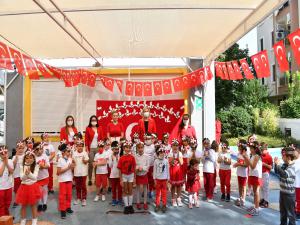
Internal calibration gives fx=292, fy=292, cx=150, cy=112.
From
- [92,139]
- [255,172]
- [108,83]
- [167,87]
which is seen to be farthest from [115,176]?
[167,87]

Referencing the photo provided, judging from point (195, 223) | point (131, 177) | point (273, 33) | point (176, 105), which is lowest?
point (195, 223)

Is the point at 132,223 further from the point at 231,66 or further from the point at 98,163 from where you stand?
the point at 231,66

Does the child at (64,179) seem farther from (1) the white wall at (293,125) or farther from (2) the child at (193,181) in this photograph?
(1) the white wall at (293,125)

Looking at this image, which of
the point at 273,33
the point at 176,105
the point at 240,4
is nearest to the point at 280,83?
the point at 273,33

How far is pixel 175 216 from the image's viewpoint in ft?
17.9

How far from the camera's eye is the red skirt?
19.7 ft

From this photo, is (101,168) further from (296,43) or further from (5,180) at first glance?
(296,43)

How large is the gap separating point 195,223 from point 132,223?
3.61ft

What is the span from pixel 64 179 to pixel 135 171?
53.9 inches

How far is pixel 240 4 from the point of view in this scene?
18.8 ft

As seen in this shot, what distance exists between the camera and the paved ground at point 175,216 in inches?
203

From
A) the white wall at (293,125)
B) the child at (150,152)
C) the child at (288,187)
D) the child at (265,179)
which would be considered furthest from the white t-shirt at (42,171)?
the white wall at (293,125)

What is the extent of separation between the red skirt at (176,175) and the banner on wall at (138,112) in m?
4.43

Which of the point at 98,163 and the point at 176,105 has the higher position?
the point at 176,105
